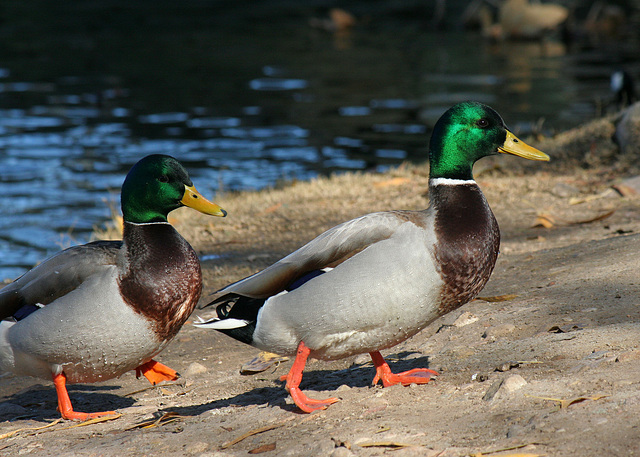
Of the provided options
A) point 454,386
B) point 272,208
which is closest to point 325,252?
point 454,386

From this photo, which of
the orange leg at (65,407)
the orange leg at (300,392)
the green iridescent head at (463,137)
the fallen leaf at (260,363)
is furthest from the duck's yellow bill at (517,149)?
the orange leg at (65,407)

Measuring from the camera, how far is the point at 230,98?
52.0ft

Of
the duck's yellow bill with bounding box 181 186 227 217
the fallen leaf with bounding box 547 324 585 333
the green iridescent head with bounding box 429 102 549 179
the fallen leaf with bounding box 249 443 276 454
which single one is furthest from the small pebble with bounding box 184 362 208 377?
the fallen leaf with bounding box 547 324 585 333

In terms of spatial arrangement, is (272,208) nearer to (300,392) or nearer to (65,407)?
(65,407)

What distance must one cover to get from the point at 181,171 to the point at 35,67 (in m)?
16.5

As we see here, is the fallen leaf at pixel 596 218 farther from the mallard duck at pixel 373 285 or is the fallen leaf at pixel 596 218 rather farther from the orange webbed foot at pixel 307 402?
the orange webbed foot at pixel 307 402

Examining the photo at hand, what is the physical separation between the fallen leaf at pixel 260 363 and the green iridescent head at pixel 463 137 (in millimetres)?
1367

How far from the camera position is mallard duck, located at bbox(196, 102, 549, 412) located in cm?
316

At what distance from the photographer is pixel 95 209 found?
30.2 feet

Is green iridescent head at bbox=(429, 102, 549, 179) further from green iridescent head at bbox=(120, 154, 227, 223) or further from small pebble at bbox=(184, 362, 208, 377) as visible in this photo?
small pebble at bbox=(184, 362, 208, 377)

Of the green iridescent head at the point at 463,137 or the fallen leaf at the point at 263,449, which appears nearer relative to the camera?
the fallen leaf at the point at 263,449

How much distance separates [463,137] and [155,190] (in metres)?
1.46

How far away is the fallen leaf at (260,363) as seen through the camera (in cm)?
411

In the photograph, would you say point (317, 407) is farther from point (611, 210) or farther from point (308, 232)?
point (611, 210)
